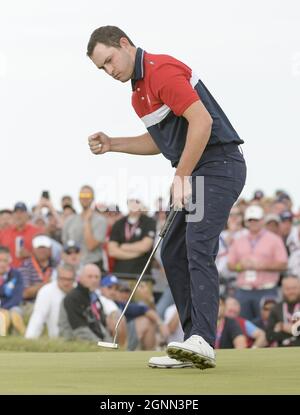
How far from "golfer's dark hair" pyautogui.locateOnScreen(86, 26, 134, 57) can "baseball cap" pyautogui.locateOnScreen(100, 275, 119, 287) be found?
318 inches

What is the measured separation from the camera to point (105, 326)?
13.9m

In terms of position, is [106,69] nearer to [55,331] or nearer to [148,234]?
[55,331]

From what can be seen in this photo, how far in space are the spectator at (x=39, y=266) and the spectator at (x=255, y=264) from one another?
261 cm

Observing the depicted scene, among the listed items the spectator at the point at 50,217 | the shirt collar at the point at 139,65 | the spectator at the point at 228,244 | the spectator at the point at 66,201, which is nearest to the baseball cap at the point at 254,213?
the spectator at the point at 228,244

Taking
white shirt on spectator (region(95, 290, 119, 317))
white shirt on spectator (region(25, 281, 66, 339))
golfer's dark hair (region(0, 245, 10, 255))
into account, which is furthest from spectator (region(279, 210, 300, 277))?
golfer's dark hair (region(0, 245, 10, 255))

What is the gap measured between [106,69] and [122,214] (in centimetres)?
951

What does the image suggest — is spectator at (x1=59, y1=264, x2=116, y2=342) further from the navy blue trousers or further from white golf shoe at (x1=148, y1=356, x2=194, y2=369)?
the navy blue trousers

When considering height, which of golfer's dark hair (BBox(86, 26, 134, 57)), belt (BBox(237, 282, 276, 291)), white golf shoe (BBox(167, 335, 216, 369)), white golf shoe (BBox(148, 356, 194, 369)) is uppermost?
golfer's dark hair (BBox(86, 26, 134, 57))

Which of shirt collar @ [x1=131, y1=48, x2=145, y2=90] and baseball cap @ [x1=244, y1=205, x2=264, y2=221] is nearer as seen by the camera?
shirt collar @ [x1=131, y1=48, x2=145, y2=90]

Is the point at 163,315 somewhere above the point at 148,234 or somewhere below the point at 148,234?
below

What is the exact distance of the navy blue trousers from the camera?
23.0ft

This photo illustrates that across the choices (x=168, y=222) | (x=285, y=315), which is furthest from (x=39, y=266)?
(x=168, y=222)

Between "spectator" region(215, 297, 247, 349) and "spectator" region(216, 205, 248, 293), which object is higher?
"spectator" region(216, 205, 248, 293)
